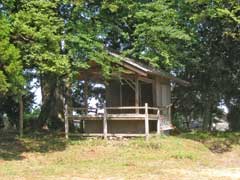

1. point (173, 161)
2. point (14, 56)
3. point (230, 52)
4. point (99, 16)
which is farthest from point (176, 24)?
point (14, 56)

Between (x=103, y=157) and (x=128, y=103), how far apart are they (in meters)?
9.06

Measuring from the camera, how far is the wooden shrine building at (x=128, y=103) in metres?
26.7

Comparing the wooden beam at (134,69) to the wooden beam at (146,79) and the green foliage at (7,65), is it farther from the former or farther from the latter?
the green foliage at (7,65)

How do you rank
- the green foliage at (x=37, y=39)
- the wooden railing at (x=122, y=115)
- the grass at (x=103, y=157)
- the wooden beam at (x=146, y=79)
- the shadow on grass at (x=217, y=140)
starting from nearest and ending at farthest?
the grass at (x=103, y=157), the green foliage at (x=37, y=39), the wooden railing at (x=122, y=115), the wooden beam at (x=146, y=79), the shadow on grass at (x=217, y=140)

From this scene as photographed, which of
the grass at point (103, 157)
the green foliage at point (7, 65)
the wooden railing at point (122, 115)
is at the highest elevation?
the green foliage at point (7, 65)

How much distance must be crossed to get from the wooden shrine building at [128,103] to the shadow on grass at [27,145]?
1.38 meters

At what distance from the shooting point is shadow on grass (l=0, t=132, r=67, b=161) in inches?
901

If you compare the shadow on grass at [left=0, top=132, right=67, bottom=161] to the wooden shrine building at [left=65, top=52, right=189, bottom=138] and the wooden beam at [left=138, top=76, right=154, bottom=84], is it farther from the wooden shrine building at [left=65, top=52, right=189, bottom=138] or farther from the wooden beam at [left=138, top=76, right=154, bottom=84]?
the wooden beam at [left=138, top=76, right=154, bottom=84]

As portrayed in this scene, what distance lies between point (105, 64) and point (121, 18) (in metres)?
4.57

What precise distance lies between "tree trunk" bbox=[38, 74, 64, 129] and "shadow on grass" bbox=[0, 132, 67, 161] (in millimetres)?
5099

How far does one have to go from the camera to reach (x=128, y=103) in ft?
102

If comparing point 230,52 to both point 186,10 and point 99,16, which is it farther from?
point 99,16

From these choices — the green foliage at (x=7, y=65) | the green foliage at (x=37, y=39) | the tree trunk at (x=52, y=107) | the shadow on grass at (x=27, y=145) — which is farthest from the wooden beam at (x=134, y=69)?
the green foliage at (x=7, y=65)

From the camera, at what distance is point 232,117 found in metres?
41.6
